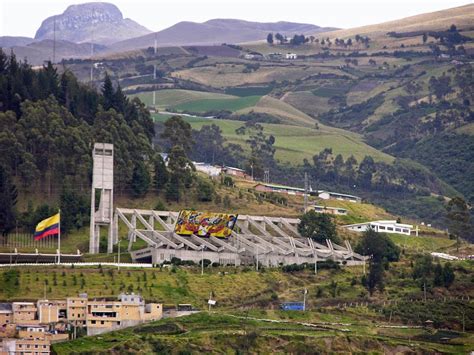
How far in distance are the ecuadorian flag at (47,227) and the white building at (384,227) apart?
33912 millimetres

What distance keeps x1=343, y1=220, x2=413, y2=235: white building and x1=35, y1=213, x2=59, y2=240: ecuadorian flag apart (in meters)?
33.9

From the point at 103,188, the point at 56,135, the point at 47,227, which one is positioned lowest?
the point at 47,227

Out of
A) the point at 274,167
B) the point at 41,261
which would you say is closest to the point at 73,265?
the point at 41,261

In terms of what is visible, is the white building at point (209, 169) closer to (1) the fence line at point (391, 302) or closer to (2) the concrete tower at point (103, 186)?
(2) the concrete tower at point (103, 186)

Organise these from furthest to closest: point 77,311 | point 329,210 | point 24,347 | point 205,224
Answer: point 329,210
point 205,224
point 77,311
point 24,347

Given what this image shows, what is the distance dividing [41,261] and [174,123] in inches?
1539

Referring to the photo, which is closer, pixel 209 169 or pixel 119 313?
pixel 119 313

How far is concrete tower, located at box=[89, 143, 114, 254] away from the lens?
122m

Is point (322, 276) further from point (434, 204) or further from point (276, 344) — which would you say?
point (434, 204)

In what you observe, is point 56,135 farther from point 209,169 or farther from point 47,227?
point 209,169

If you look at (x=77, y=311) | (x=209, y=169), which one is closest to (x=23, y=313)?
(x=77, y=311)

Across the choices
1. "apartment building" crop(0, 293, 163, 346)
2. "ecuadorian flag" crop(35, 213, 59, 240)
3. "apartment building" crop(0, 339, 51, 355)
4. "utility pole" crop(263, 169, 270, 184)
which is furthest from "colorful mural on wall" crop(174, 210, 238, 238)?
"utility pole" crop(263, 169, 270, 184)

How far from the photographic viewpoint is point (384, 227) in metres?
148

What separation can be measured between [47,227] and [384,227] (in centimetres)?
4032
